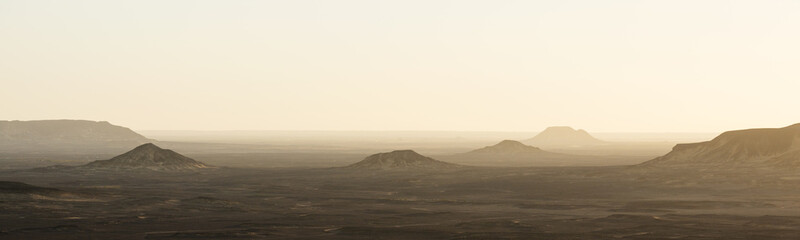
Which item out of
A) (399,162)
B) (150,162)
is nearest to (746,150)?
(399,162)

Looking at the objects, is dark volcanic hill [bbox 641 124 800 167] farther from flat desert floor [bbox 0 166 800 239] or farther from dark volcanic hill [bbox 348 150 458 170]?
dark volcanic hill [bbox 348 150 458 170]

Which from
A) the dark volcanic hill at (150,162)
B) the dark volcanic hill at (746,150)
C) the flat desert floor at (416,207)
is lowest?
the flat desert floor at (416,207)

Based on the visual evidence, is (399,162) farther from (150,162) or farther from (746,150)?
(746,150)

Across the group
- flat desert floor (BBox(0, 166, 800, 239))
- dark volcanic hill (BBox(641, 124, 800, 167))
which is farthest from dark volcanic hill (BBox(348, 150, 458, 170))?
dark volcanic hill (BBox(641, 124, 800, 167))

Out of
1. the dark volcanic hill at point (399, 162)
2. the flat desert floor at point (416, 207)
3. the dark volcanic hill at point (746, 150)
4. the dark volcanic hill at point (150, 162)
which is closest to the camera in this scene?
the flat desert floor at point (416, 207)

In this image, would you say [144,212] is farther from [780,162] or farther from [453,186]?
[780,162]

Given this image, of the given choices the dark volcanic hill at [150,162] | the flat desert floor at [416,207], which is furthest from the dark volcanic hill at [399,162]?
the dark volcanic hill at [150,162]

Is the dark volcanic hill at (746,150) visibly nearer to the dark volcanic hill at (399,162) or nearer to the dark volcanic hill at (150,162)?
the dark volcanic hill at (399,162)

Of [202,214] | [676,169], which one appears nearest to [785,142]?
[676,169]
